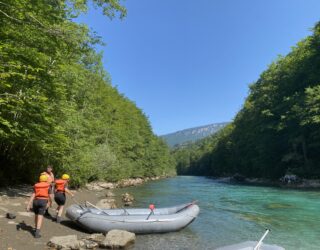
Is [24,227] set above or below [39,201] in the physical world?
below

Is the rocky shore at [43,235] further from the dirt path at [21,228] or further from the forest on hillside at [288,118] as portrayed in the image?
the forest on hillside at [288,118]

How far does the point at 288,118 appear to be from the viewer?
4934cm

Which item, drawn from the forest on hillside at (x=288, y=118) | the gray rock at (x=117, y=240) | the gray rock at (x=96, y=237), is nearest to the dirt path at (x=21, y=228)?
the gray rock at (x=96, y=237)


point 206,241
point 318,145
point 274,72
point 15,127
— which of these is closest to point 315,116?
point 318,145

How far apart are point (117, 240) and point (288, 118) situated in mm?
42625

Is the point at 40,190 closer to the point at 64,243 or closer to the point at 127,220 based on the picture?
the point at 64,243

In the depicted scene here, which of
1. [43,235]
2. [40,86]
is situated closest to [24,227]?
[43,235]

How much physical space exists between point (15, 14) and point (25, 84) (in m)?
3.45

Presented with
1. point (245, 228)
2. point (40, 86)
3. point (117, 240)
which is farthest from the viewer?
point (40, 86)

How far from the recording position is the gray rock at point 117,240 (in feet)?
37.7

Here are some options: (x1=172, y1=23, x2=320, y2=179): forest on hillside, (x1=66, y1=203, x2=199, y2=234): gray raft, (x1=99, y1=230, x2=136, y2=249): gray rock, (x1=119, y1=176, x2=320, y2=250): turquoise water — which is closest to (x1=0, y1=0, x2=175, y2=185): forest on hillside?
(x1=66, y1=203, x2=199, y2=234): gray raft

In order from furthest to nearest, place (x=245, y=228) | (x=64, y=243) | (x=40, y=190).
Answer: (x=245, y=228) < (x=40, y=190) < (x=64, y=243)

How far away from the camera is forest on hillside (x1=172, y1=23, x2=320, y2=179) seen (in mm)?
Result: 47062

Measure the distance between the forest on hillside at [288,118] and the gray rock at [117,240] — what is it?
1396 inches
